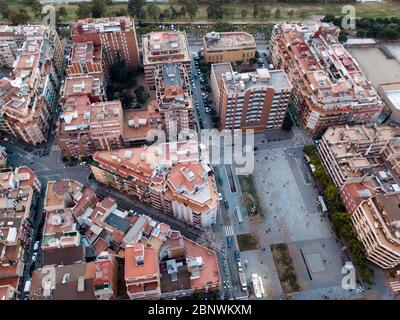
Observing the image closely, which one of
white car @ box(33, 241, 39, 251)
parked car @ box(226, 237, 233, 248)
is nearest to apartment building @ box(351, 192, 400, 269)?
parked car @ box(226, 237, 233, 248)

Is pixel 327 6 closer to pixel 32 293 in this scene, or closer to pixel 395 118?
pixel 395 118

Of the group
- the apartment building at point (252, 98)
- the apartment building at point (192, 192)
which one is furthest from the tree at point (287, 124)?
the apartment building at point (192, 192)

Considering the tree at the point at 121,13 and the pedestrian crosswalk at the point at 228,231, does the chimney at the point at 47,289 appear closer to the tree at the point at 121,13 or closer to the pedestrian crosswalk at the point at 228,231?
the pedestrian crosswalk at the point at 228,231

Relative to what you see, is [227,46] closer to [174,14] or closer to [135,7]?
[174,14]

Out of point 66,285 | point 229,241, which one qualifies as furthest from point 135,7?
point 66,285
